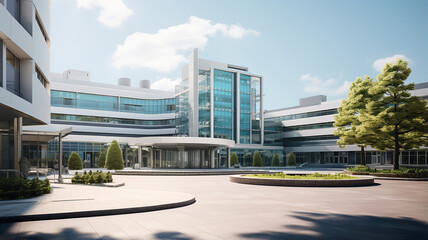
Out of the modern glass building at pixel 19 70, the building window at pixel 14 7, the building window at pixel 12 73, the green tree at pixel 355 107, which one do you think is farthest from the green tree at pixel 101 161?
the building window at pixel 14 7

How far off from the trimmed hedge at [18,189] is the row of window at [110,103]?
55.8m

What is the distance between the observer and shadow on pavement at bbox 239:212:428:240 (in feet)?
26.7

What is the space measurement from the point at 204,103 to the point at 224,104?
4108mm

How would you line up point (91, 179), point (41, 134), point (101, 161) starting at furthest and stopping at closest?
point (101, 161) < point (41, 134) < point (91, 179)

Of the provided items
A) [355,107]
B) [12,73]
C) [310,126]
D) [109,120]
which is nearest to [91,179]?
[12,73]

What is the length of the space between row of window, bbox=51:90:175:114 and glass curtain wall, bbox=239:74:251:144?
1804 centimetres

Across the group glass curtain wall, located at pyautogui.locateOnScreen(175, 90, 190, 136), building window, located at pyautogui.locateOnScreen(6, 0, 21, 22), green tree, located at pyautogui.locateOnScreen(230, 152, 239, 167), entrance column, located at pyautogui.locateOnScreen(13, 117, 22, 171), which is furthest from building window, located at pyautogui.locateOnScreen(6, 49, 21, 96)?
green tree, located at pyautogui.locateOnScreen(230, 152, 239, 167)

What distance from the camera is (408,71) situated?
108ft

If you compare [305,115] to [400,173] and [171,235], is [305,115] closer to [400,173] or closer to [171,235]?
[400,173]

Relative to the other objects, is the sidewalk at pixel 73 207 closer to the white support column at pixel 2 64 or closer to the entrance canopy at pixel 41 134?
the white support column at pixel 2 64

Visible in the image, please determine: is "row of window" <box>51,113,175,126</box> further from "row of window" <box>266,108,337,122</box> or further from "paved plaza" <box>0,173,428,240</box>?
"paved plaza" <box>0,173,428,240</box>

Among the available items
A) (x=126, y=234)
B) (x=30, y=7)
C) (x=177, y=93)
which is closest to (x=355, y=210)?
(x=126, y=234)

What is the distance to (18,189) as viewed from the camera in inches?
557

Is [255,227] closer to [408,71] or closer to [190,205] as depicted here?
[190,205]
